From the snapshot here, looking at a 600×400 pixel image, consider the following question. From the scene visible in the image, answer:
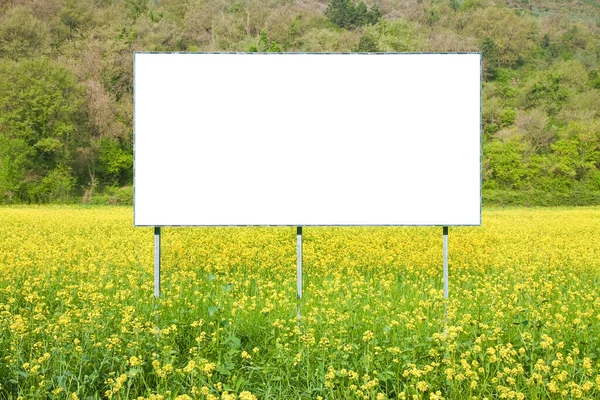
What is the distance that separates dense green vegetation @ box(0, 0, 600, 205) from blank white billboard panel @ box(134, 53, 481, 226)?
3723 centimetres

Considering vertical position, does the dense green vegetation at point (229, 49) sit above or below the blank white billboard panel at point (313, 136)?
above

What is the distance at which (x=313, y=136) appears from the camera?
7766 mm

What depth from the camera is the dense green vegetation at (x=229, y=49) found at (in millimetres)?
51750

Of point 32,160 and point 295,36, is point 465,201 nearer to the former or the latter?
point 32,160

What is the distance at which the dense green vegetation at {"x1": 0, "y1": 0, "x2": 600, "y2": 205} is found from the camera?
51750 millimetres

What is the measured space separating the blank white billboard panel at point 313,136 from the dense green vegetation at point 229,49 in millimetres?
37232

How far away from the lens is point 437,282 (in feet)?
34.0

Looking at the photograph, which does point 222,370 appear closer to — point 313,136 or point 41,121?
point 313,136

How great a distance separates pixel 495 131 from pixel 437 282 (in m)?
59.8

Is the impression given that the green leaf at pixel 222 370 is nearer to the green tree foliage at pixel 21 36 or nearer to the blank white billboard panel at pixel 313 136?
the blank white billboard panel at pixel 313 136

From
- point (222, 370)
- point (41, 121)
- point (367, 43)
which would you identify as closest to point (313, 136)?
point (222, 370)

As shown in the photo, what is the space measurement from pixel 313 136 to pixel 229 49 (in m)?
71.7

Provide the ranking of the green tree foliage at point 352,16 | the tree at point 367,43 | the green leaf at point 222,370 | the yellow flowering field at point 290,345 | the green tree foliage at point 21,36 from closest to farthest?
the yellow flowering field at point 290,345, the green leaf at point 222,370, the green tree foliage at point 21,36, the tree at point 367,43, the green tree foliage at point 352,16

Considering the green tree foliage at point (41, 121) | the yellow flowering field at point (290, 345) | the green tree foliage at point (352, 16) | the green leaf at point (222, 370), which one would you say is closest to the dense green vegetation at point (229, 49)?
the green tree foliage at point (41, 121)
